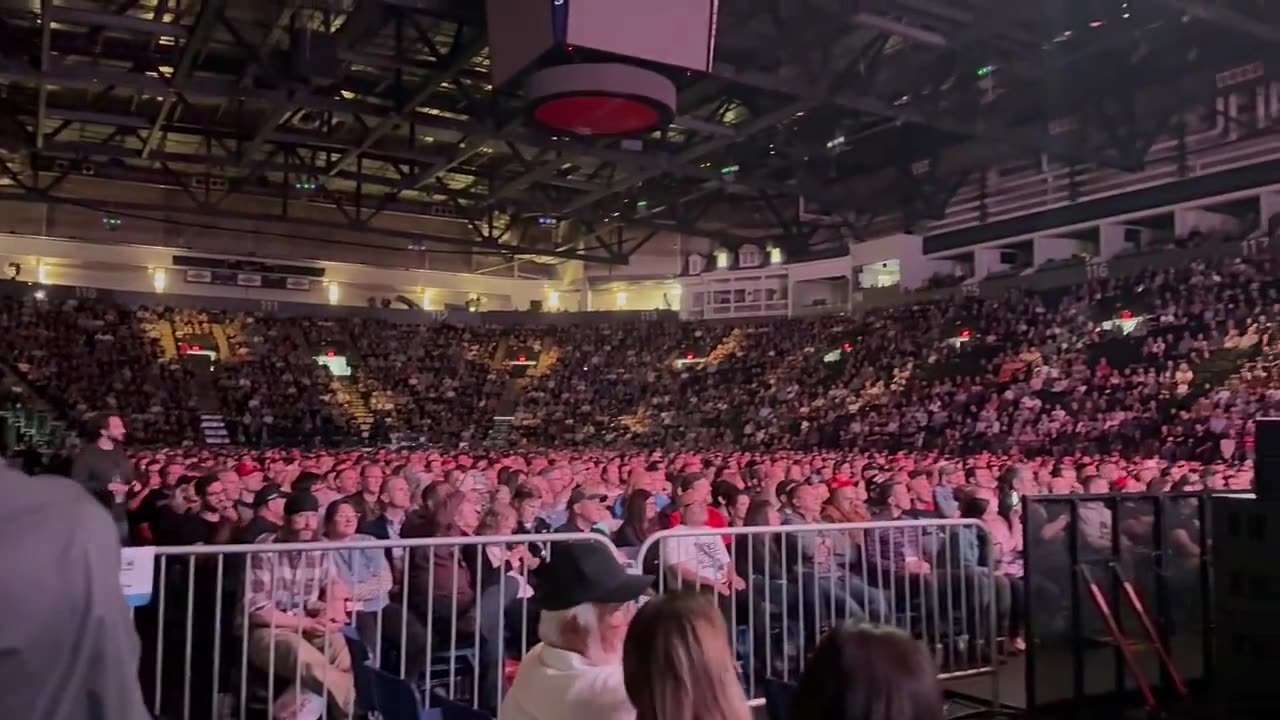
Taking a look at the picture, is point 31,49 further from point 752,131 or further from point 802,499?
point 802,499

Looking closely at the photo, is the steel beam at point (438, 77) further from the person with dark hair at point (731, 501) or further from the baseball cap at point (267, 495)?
the baseball cap at point (267, 495)

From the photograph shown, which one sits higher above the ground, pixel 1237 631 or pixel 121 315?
pixel 121 315

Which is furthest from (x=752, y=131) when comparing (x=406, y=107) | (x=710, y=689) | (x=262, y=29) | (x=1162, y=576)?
(x=710, y=689)

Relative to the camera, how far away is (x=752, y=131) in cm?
1873

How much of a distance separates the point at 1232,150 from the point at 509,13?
1796cm

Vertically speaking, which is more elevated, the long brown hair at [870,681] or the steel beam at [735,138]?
the steel beam at [735,138]

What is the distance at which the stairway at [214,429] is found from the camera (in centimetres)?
2556

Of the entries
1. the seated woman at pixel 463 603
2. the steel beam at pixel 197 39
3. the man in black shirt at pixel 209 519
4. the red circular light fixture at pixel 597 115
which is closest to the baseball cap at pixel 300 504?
the seated woman at pixel 463 603

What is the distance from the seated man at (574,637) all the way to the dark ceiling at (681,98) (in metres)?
12.4

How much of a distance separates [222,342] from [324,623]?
29.3m

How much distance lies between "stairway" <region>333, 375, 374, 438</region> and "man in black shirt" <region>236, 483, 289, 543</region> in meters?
22.8

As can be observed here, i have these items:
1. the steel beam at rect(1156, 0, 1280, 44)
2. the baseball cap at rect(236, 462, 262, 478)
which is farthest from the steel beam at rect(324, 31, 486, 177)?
the steel beam at rect(1156, 0, 1280, 44)

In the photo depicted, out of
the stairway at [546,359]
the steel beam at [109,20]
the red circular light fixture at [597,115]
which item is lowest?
the stairway at [546,359]

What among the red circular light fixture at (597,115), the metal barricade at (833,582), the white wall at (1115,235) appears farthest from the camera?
the white wall at (1115,235)
